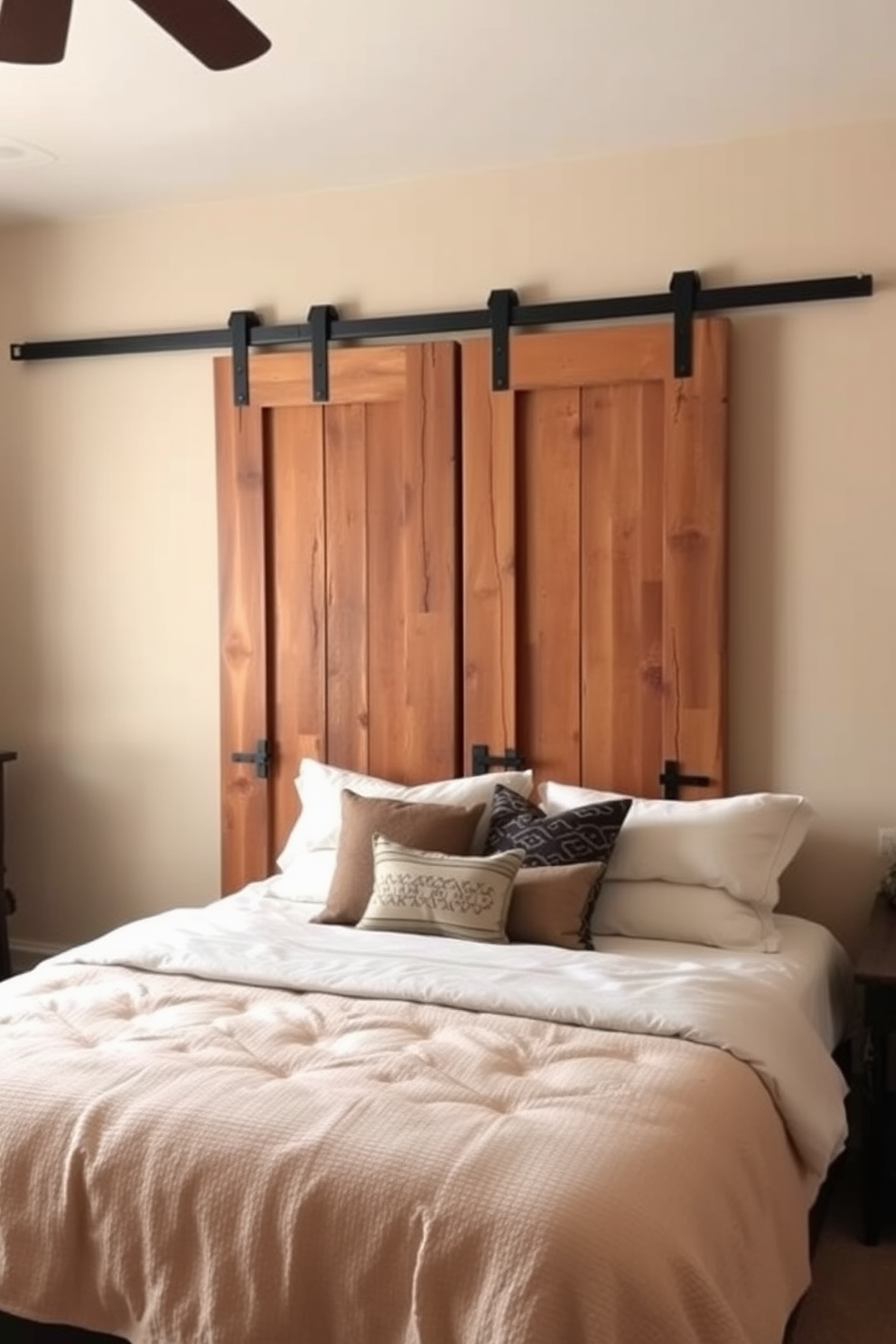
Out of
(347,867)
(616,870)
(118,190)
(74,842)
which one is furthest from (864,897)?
(118,190)

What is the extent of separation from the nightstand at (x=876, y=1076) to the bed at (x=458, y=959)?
0.42ft

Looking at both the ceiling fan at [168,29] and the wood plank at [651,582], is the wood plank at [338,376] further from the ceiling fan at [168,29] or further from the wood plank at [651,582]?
the ceiling fan at [168,29]

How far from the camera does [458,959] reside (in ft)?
9.16

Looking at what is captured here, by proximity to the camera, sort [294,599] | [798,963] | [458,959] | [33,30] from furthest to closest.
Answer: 1. [294,599]
2. [798,963]
3. [458,959]
4. [33,30]

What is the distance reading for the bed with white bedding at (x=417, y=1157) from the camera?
1815 millimetres

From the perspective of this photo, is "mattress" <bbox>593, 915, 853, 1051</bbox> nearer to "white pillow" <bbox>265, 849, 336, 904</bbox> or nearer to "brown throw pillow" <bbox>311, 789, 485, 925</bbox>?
"brown throw pillow" <bbox>311, 789, 485, 925</bbox>

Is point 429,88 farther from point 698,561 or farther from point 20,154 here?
point 698,561

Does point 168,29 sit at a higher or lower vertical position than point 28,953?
higher

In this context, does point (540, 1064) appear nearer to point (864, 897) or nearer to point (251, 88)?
point (864, 897)

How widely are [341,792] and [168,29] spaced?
1.93m

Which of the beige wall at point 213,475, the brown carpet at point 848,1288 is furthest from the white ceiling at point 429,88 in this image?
the brown carpet at point 848,1288

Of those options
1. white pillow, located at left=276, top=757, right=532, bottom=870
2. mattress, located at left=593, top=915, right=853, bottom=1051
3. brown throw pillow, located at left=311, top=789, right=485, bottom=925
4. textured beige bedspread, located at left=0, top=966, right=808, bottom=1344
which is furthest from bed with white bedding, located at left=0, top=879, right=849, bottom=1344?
white pillow, located at left=276, top=757, right=532, bottom=870

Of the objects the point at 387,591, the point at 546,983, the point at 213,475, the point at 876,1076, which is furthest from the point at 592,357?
the point at 876,1076

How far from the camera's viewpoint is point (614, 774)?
3.65 m
